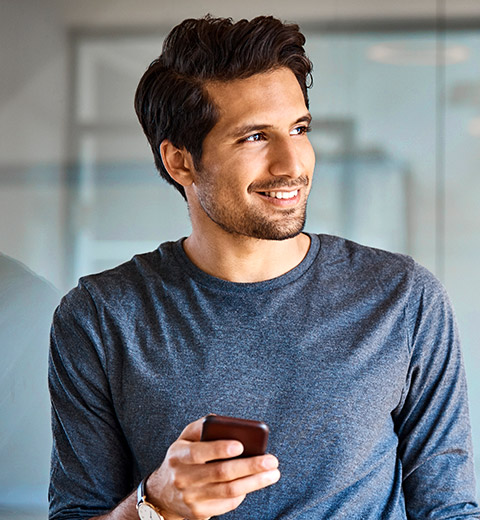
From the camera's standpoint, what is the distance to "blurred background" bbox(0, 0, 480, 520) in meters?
2.29

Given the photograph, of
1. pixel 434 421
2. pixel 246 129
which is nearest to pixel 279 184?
pixel 246 129

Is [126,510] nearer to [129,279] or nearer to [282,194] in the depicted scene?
[129,279]

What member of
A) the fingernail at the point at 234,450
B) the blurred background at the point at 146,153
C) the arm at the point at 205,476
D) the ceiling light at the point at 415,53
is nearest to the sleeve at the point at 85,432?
the arm at the point at 205,476

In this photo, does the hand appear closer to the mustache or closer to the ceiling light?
the mustache

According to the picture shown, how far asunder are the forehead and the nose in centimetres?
5

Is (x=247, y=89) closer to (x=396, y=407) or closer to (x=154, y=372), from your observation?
(x=154, y=372)

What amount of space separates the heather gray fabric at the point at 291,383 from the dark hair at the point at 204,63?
1.00 ft

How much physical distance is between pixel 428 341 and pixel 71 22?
1.56 meters

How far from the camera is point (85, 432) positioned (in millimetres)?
1606

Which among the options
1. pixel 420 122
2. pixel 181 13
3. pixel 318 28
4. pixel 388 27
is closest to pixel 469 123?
pixel 420 122

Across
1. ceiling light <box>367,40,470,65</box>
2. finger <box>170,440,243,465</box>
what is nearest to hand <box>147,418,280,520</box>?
finger <box>170,440,243,465</box>

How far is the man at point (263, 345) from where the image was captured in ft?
4.90

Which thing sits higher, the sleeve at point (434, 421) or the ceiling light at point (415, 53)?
the ceiling light at point (415, 53)

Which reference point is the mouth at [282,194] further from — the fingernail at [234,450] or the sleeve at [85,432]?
the fingernail at [234,450]
